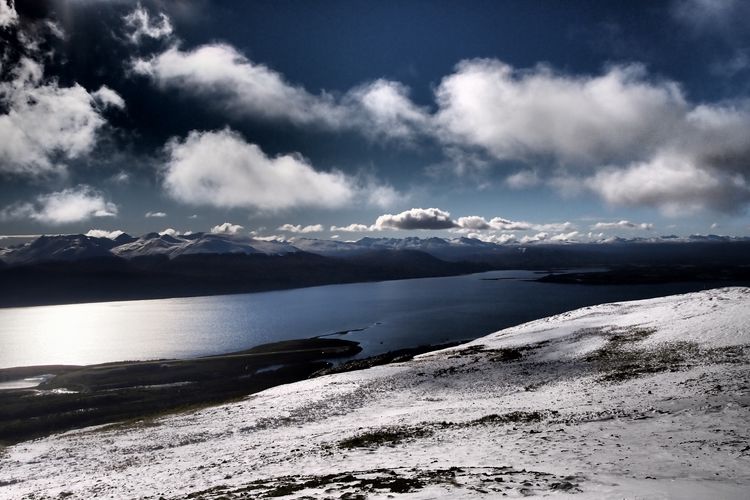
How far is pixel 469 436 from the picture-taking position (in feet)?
71.6

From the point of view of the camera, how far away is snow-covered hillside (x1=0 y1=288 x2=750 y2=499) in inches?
567

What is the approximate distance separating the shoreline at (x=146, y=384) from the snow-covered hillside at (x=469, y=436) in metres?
13.7

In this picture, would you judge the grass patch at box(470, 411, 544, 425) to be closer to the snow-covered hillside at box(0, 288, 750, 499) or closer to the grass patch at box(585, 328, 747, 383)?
the snow-covered hillside at box(0, 288, 750, 499)

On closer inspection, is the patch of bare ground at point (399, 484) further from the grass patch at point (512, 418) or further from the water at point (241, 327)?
the water at point (241, 327)

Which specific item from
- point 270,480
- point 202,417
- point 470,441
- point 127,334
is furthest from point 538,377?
point 127,334

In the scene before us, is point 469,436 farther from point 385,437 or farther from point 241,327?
point 241,327

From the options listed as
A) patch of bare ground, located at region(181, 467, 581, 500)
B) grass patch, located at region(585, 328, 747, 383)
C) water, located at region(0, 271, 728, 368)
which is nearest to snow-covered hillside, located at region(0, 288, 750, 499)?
patch of bare ground, located at region(181, 467, 581, 500)

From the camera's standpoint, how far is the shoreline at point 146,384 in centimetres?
4866

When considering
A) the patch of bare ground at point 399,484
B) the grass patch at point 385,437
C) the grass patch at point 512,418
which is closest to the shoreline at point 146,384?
the grass patch at point 385,437

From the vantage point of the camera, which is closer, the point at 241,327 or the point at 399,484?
the point at 399,484

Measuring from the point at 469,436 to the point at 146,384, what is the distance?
60671 millimetres

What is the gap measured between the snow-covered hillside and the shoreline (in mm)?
13704

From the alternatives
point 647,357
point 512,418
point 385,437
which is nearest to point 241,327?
point 647,357

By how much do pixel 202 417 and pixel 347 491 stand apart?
27.0 m
